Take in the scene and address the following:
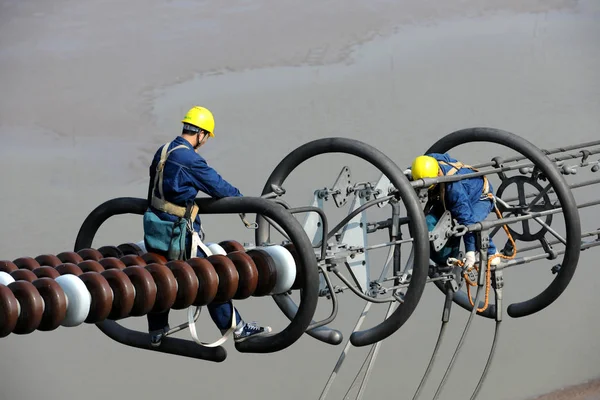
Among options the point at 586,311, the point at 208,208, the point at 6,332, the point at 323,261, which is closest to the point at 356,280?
the point at 323,261

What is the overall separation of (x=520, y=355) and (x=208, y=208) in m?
16.0

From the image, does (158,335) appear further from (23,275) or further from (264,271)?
(23,275)

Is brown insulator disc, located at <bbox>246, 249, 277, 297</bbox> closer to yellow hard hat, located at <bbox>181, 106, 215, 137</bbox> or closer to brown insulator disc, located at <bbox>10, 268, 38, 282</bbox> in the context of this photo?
yellow hard hat, located at <bbox>181, 106, 215, 137</bbox>

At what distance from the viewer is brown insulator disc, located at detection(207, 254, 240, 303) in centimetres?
853

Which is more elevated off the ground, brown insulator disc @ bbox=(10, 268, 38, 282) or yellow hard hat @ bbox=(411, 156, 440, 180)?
yellow hard hat @ bbox=(411, 156, 440, 180)

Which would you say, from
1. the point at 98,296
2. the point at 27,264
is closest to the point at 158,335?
the point at 27,264

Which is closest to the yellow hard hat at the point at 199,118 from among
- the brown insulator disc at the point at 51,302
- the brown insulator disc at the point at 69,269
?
the brown insulator disc at the point at 69,269

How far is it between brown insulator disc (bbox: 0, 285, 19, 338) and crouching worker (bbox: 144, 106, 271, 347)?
1.61 meters

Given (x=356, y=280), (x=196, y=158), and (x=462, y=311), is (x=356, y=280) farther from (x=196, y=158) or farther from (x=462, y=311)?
(x=462, y=311)

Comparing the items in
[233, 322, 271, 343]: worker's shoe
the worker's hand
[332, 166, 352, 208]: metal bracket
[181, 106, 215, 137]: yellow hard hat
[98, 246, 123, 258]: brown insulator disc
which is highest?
[181, 106, 215, 137]: yellow hard hat

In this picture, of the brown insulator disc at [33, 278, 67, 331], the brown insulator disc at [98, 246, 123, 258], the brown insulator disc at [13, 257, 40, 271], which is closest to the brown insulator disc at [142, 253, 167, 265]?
the brown insulator disc at [98, 246, 123, 258]

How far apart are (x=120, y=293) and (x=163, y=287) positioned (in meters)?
0.32

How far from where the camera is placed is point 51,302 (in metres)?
7.76

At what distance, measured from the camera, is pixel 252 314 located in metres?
19.9
